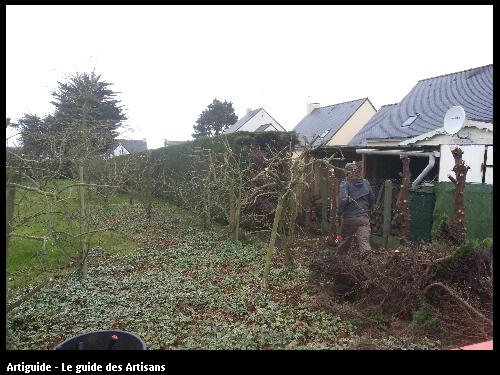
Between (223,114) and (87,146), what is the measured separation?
139 feet

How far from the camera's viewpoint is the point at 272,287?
5.52 meters

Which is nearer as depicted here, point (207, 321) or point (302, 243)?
point (207, 321)

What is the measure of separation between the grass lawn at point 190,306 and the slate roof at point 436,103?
34.9 ft

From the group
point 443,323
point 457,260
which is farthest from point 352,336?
point 457,260

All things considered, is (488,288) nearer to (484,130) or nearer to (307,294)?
(307,294)

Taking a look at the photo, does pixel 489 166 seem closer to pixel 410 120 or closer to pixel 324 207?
pixel 324 207

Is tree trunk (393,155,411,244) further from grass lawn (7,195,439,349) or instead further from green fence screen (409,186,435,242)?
grass lawn (7,195,439,349)

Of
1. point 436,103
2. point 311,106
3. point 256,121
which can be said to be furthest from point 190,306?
point 256,121

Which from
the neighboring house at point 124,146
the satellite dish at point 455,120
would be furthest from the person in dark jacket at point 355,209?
the neighboring house at point 124,146

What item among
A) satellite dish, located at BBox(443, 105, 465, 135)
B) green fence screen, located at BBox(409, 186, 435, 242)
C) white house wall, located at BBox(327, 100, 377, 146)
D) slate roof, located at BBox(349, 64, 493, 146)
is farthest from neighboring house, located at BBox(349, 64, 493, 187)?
white house wall, located at BBox(327, 100, 377, 146)

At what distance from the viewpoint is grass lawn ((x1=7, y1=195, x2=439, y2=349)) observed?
3.94 meters

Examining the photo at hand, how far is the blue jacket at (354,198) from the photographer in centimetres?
643

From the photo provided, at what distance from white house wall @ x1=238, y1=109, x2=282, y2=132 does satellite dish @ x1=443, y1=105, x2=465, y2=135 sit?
28.4 metres
